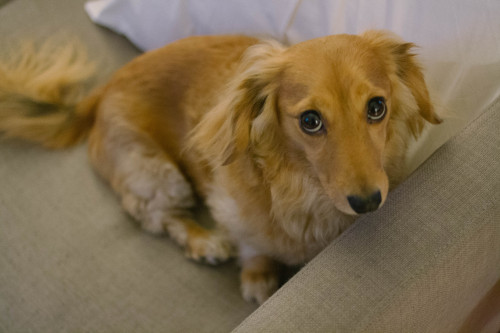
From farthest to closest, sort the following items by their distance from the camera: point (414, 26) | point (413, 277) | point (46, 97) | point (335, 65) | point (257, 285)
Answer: point (46, 97)
point (257, 285)
point (414, 26)
point (335, 65)
point (413, 277)

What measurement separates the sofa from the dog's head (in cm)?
11

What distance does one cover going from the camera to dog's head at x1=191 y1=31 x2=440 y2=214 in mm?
877

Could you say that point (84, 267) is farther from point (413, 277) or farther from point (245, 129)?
point (413, 277)

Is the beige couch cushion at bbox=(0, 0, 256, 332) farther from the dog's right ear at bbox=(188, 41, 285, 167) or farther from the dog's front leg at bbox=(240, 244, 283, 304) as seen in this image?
the dog's right ear at bbox=(188, 41, 285, 167)

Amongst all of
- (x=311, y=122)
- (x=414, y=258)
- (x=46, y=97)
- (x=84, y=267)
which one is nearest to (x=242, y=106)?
(x=311, y=122)

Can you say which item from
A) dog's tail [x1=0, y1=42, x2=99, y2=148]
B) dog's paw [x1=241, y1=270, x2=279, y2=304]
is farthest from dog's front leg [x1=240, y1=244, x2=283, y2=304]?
dog's tail [x1=0, y1=42, x2=99, y2=148]

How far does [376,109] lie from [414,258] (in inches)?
13.1

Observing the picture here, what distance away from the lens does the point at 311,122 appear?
3.05ft

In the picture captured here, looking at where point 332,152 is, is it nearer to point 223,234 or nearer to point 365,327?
point 365,327

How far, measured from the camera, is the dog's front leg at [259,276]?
4.25 feet

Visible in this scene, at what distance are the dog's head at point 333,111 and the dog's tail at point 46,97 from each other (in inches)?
31.5

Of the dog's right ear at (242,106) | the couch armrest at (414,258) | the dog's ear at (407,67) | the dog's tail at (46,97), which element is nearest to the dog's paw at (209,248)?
the dog's right ear at (242,106)

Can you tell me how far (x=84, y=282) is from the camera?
1321 millimetres

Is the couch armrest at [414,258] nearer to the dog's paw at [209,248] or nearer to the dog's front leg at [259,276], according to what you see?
the dog's front leg at [259,276]
